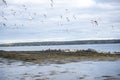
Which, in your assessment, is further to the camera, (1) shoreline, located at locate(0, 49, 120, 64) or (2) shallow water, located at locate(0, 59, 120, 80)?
(1) shoreline, located at locate(0, 49, 120, 64)

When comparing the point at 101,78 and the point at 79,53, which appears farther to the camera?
the point at 79,53

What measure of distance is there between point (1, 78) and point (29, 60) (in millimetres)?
23358

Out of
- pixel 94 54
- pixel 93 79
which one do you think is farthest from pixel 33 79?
pixel 94 54

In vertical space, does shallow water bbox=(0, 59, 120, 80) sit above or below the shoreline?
below

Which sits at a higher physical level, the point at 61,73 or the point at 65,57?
the point at 65,57

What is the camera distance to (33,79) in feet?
105

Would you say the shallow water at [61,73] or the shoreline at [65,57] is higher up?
the shoreline at [65,57]

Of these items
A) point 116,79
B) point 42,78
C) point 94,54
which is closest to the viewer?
point 116,79

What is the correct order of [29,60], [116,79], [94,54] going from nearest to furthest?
[116,79]
[29,60]
[94,54]

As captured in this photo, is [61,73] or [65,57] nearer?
[61,73]

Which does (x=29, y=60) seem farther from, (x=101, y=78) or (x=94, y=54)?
(x=101, y=78)

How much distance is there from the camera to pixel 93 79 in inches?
1233

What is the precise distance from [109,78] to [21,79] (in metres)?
9.04

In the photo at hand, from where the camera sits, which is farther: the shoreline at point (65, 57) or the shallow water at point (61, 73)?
the shoreline at point (65, 57)
